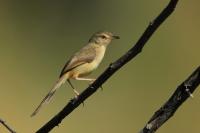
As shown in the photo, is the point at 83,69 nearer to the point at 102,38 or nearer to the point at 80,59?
the point at 80,59

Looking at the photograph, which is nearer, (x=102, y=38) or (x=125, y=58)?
(x=125, y=58)

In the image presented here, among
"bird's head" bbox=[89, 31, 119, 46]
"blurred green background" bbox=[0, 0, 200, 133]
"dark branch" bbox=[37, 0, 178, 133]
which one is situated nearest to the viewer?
"dark branch" bbox=[37, 0, 178, 133]

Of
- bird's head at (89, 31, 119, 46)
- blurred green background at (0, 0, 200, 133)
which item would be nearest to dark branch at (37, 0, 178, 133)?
bird's head at (89, 31, 119, 46)

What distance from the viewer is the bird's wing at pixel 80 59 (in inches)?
193

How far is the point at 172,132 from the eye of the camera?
1162cm

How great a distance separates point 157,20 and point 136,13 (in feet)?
46.9

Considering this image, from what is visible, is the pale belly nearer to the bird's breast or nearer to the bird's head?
the bird's breast

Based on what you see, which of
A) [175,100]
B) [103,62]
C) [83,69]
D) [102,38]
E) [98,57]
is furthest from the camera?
[103,62]

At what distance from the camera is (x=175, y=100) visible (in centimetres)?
171

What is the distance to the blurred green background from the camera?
12383 mm

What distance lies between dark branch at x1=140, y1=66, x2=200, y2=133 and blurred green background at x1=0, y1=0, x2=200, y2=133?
31.6 ft

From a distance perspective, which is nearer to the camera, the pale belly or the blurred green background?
the pale belly

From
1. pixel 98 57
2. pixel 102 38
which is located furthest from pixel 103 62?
pixel 98 57

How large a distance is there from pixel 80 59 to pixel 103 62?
791cm
